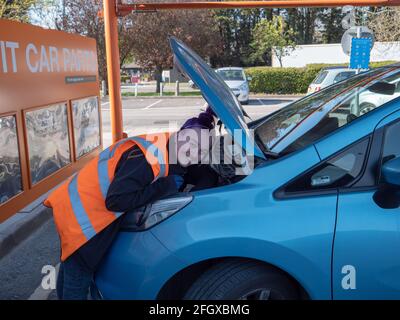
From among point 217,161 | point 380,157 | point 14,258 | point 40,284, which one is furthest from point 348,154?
point 14,258

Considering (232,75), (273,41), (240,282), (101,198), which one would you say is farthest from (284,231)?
(273,41)

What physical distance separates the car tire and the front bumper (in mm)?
169

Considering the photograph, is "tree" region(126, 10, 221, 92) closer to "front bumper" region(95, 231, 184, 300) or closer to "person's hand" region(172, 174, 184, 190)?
"person's hand" region(172, 174, 184, 190)

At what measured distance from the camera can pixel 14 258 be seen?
388 centimetres

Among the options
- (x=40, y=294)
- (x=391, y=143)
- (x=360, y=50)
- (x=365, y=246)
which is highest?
(x=360, y=50)

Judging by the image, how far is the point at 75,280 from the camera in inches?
92.9

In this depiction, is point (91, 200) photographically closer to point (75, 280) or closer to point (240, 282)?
point (75, 280)

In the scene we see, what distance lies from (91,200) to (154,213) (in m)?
0.36

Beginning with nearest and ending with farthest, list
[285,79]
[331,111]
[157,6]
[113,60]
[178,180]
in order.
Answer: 1. [178,180]
2. [331,111]
3. [157,6]
4. [113,60]
5. [285,79]

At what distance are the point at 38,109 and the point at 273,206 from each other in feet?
11.6

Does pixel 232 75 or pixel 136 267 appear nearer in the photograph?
pixel 136 267

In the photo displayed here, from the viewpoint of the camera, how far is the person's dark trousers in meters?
2.33

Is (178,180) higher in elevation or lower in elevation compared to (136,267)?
higher
